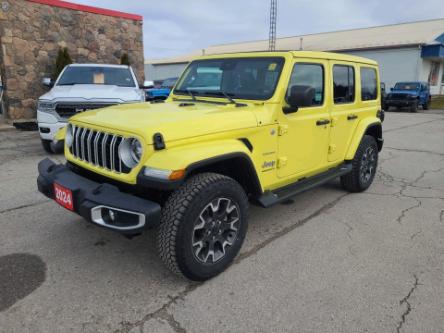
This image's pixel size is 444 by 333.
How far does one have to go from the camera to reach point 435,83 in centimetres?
2953

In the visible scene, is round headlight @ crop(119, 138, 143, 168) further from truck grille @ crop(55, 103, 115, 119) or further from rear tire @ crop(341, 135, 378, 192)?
truck grille @ crop(55, 103, 115, 119)

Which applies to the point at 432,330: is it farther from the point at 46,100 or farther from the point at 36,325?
the point at 46,100

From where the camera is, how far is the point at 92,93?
6.87m

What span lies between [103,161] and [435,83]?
3306 centimetres

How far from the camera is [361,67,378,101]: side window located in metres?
4.84

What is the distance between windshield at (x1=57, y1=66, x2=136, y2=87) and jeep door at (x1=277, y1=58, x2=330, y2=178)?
517cm

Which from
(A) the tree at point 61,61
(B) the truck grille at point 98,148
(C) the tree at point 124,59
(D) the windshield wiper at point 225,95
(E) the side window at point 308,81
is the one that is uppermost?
(C) the tree at point 124,59

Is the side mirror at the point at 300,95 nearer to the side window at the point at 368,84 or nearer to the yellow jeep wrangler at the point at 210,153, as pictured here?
the yellow jeep wrangler at the point at 210,153

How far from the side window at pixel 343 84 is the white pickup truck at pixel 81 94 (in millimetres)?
4039

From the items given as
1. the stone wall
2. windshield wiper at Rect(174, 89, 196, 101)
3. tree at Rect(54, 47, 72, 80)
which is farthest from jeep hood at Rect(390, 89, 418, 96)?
windshield wiper at Rect(174, 89, 196, 101)

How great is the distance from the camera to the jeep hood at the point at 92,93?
6.64m

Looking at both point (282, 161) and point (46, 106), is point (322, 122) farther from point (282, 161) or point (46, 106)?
point (46, 106)

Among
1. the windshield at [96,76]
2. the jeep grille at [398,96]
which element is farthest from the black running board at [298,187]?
the jeep grille at [398,96]

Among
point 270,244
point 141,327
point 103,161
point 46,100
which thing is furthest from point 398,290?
point 46,100
